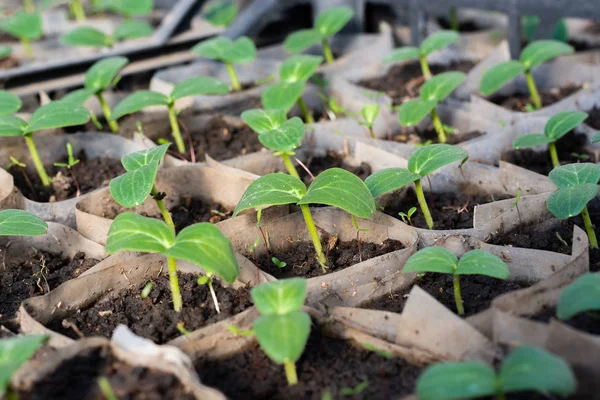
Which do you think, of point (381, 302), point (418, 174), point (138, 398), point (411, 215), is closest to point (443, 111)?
point (411, 215)

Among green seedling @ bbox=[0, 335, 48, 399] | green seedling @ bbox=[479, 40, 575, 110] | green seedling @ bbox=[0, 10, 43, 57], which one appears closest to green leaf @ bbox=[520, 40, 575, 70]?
green seedling @ bbox=[479, 40, 575, 110]

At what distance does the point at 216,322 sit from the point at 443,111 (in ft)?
4.34

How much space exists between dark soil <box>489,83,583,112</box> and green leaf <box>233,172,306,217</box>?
114 cm

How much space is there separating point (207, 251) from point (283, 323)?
235 mm

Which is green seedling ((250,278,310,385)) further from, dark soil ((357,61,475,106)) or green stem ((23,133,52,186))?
dark soil ((357,61,475,106))

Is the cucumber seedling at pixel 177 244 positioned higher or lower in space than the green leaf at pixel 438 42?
higher

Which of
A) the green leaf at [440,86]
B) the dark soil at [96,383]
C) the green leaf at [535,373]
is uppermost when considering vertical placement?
the green leaf at [535,373]

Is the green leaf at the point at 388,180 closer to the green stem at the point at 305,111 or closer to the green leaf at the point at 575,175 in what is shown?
the green leaf at the point at 575,175

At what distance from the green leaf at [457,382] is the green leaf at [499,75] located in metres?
1.34

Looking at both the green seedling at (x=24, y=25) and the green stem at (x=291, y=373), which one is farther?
the green seedling at (x=24, y=25)

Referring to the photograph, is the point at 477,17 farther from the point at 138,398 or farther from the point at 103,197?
the point at 138,398

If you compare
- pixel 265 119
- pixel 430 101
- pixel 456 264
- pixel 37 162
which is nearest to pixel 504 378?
pixel 456 264

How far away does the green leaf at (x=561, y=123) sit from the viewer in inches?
73.1

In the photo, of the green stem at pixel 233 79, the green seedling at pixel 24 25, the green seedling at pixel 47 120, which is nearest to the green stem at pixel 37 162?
the green seedling at pixel 47 120
